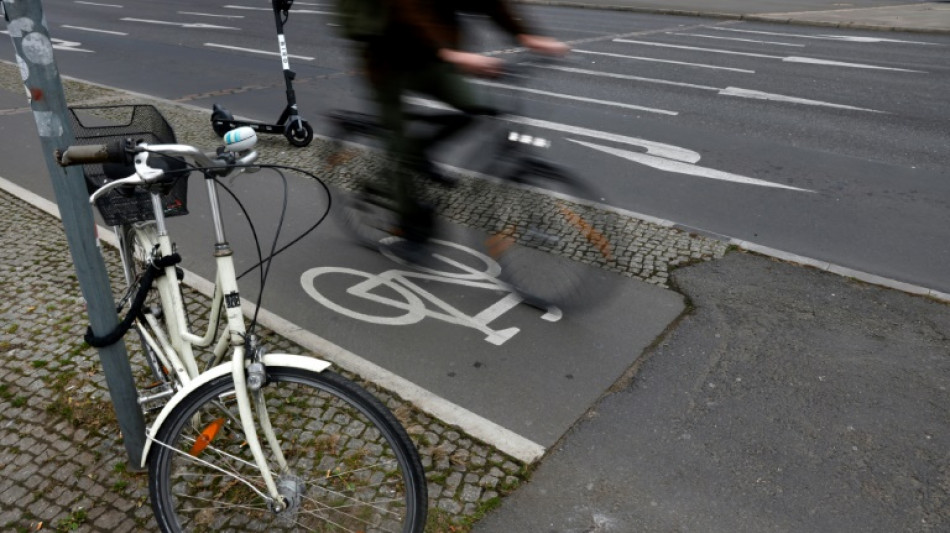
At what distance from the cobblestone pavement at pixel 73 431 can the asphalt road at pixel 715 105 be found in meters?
1.45

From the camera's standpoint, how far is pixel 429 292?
5250 millimetres

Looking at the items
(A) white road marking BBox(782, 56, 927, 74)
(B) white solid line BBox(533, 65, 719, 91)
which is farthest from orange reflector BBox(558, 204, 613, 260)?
(A) white road marking BBox(782, 56, 927, 74)

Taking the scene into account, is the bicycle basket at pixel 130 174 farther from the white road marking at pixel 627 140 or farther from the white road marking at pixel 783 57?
the white road marking at pixel 783 57

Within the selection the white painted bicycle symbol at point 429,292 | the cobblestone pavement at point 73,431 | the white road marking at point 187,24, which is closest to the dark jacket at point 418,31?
the cobblestone pavement at point 73,431

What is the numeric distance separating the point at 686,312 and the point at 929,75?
10900mm

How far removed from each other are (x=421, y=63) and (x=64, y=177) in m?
2.21

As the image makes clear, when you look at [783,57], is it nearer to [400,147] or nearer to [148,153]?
[400,147]

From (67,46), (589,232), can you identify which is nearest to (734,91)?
(589,232)

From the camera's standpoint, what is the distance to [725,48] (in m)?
16.0

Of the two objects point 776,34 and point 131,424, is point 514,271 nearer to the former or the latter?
point 131,424

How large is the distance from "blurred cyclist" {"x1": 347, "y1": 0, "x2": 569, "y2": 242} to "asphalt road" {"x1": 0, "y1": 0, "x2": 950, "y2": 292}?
760 millimetres

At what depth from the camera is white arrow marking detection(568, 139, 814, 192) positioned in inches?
299

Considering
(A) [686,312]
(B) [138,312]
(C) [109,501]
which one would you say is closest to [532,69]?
(A) [686,312]

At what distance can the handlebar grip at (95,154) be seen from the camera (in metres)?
2.59
